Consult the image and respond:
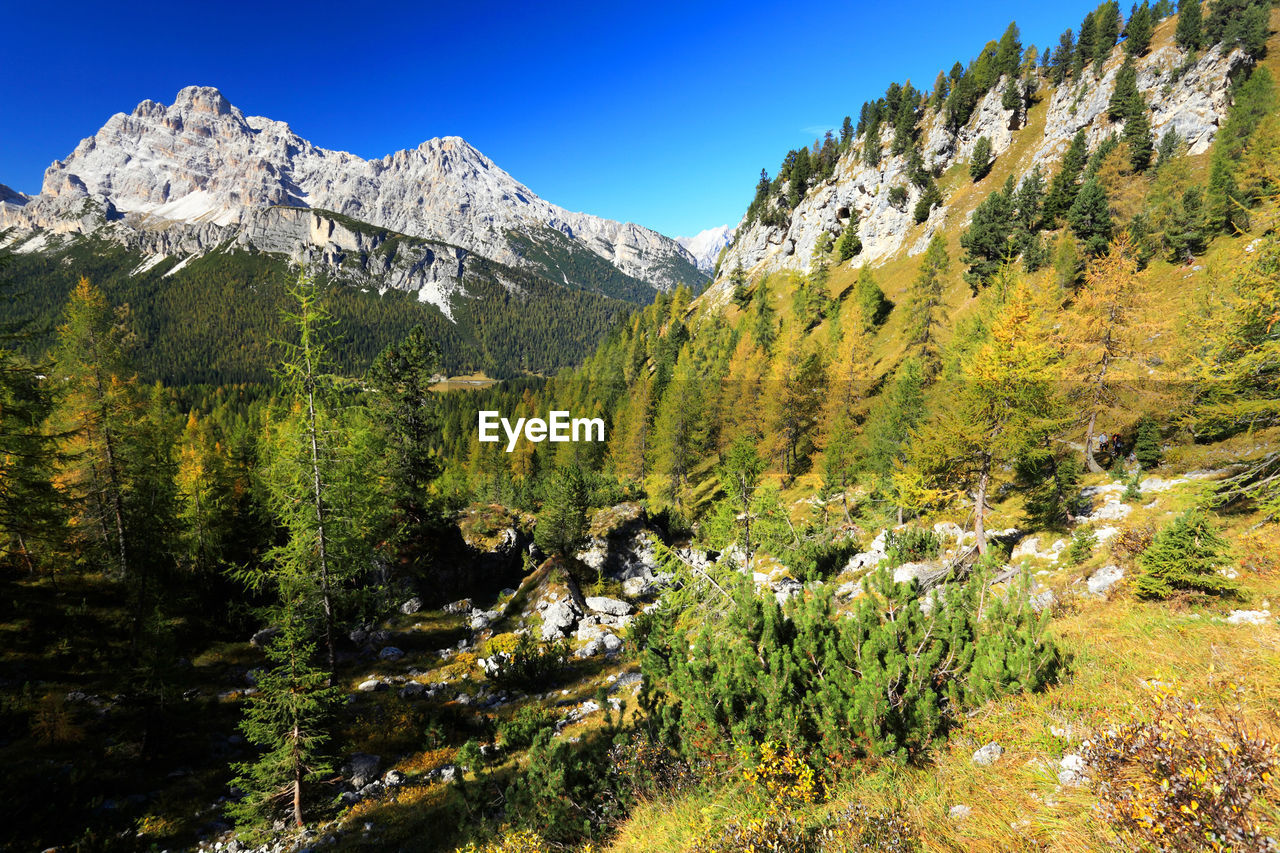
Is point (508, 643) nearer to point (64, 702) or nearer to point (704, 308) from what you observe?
point (64, 702)

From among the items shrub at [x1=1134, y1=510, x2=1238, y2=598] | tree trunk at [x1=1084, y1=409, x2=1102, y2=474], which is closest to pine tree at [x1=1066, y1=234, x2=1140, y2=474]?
tree trunk at [x1=1084, y1=409, x2=1102, y2=474]

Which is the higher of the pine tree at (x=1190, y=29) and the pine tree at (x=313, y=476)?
the pine tree at (x=1190, y=29)

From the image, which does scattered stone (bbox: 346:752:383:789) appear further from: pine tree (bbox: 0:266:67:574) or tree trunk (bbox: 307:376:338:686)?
pine tree (bbox: 0:266:67:574)

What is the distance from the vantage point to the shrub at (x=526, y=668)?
16.4 m

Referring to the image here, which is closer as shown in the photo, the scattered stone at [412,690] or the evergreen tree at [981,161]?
the scattered stone at [412,690]

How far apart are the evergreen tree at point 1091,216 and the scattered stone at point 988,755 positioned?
5679 centimetres

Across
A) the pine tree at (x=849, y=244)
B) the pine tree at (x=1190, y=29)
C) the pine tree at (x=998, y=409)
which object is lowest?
the pine tree at (x=998, y=409)

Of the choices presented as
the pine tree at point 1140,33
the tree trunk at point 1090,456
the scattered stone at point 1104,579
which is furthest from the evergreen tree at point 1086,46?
the scattered stone at point 1104,579

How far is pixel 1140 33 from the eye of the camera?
64000mm

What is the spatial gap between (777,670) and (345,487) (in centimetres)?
1394

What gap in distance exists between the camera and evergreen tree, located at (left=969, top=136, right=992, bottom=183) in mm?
73375

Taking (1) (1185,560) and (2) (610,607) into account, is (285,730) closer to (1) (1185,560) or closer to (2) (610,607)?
(2) (610,607)

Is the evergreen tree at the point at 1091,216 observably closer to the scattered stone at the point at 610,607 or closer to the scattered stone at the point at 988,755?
the scattered stone at the point at 610,607

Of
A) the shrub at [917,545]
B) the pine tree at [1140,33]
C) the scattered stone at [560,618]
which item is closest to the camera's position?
the shrub at [917,545]
